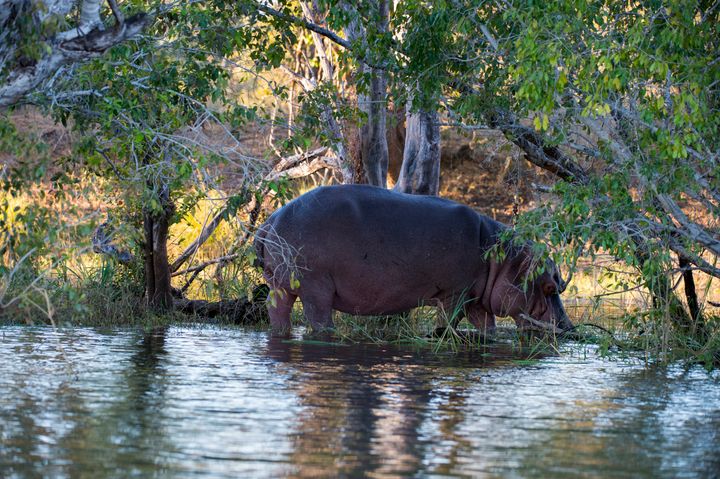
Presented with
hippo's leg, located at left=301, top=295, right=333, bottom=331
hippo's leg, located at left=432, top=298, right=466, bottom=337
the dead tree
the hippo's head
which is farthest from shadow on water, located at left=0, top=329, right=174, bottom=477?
the hippo's head

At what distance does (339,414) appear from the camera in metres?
6.65

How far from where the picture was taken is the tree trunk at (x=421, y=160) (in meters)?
14.2

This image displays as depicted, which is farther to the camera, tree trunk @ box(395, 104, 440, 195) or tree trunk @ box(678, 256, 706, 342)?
tree trunk @ box(395, 104, 440, 195)

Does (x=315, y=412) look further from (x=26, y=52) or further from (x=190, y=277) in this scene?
(x=190, y=277)

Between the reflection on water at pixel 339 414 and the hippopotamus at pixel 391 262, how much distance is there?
4.47ft

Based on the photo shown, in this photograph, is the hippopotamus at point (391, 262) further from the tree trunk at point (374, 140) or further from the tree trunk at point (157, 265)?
the tree trunk at point (374, 140)

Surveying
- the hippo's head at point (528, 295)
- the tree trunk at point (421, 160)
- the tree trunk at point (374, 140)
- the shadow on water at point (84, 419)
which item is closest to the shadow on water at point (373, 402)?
the hippo's head at point (528, 295)

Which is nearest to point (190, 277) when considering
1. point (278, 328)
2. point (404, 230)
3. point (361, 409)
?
point (278, 328)

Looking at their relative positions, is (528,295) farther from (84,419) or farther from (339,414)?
(84,419)

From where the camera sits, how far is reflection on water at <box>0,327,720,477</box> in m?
5.32

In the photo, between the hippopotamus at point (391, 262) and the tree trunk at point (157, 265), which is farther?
the tree trunk at point (157, 265)

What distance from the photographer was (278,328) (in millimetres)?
11820

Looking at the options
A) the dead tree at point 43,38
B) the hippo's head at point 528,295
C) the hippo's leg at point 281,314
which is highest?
the dead tree at point 43,38

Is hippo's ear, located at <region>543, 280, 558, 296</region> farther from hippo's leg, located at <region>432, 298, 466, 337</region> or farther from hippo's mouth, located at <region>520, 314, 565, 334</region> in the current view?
hippo's leg, located at <region>432, 298, 466, 337</region>
